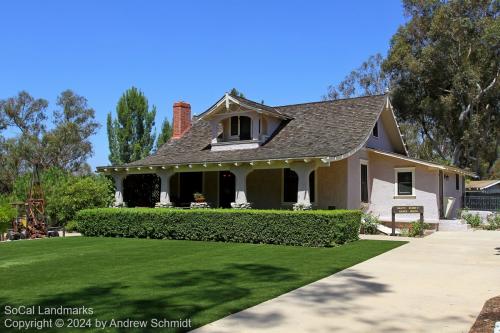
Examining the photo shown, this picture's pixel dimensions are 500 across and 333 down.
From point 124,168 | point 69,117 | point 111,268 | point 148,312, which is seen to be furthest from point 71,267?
point 69,117

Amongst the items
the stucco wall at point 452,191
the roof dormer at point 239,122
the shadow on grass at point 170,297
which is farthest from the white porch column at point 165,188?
the stucco wall at point 452,191

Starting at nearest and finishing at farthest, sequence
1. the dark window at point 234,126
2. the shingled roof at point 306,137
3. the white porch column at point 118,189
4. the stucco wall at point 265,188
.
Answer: the shingled roof at point 306,137
the stucco wall at point 265,188
the dark window at point 234,126
the white porch column at point 118,189

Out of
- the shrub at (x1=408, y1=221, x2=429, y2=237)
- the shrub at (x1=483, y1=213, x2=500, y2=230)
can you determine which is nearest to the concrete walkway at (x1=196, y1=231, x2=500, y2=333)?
the shrub at (x1=408, y1=221, x2=429, y2=237)

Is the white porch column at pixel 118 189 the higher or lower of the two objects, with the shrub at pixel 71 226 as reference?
higher

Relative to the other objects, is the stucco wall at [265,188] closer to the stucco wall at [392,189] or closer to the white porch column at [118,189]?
the stucco wall at [392,189]

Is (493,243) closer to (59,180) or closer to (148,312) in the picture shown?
(148,312)

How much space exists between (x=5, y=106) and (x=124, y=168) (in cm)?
3744

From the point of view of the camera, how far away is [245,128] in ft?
73.3

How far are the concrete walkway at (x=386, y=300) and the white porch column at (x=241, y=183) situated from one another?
7.72 m

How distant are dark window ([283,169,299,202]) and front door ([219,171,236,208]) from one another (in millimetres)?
2910

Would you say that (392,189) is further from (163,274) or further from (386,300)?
(386,300)

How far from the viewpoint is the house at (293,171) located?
20203mm

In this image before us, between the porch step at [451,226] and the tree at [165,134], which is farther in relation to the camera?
the tree at [165,134]

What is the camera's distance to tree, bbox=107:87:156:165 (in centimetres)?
4150
